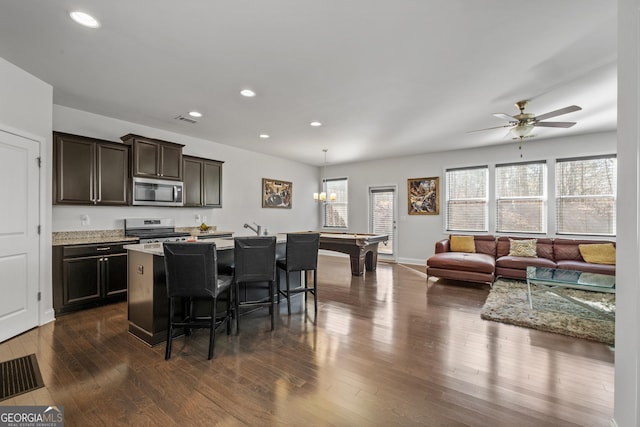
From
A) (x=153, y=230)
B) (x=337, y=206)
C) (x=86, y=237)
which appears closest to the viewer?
(x=86, y=237)

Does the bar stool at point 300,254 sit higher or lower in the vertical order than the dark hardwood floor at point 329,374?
higher

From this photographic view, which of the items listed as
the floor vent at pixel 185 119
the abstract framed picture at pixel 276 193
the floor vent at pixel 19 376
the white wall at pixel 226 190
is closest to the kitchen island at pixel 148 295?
the floor vent at pixel 19 376

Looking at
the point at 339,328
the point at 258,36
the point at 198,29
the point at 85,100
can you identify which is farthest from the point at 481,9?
the point at 85,100

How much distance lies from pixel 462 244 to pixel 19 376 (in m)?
6.59

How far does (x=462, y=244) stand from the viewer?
5953 mm

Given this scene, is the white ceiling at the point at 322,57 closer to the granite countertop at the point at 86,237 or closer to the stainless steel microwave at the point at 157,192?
the stainless steel microwave at the point at 157,192

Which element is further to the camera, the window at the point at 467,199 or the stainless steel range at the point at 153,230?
the window at the point at 467,199

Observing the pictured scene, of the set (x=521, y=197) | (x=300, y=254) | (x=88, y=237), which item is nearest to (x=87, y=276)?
(x=88, y=237)

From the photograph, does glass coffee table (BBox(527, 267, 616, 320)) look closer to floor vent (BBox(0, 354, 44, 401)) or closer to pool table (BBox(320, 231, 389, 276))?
pool table (BBox(320, 231, 389, 276))

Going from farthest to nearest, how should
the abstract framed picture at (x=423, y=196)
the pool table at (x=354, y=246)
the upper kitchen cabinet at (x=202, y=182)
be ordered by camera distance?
the abstract framed picture at (x=423, y=196), the pool table at (x=354, y=246), the upper kitchen cabinet at (x=202, y=182)

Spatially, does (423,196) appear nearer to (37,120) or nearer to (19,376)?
(37,120)

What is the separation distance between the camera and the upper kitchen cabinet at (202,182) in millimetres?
5129

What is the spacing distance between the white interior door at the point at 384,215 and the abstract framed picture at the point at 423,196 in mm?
464

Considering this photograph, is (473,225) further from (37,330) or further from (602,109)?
(37,330)
